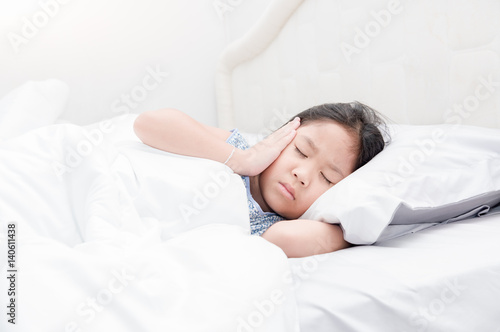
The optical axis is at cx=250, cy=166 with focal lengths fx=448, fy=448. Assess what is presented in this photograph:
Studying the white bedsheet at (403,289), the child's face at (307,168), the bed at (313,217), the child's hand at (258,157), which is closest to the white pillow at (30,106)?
the bed at (313,217)

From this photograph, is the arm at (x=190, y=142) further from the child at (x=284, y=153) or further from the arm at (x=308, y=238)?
the arm at (x=308, y=238)

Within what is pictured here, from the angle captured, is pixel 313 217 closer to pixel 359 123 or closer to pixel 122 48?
pixel 359 123

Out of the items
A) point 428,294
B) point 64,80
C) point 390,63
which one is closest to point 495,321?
point 428,294

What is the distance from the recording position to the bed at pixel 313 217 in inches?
21.5

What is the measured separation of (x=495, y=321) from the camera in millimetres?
646

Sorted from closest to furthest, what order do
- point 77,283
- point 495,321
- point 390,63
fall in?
point 77,283, point 495,321, point 390,63

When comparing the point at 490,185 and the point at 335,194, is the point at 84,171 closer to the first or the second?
the point at 335,194

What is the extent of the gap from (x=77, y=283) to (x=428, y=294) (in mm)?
468

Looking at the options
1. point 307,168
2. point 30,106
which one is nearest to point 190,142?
point 307,168

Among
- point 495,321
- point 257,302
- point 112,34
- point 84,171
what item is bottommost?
point 495,321

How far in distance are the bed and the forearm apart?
0.14ft

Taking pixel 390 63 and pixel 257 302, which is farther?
pixel 390 63

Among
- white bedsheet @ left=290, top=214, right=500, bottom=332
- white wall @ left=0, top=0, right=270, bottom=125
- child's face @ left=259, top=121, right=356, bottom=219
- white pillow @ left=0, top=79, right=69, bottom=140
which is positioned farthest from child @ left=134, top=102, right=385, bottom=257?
white wall @ left=0, top=0, right=270, bottom=125

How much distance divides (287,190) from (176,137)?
0.29 m
